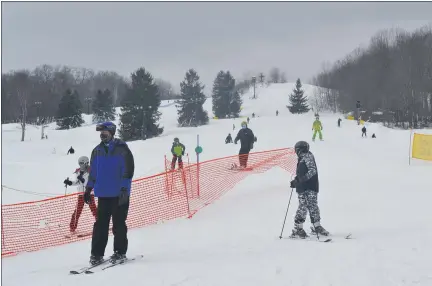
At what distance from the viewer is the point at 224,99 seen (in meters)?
95.9

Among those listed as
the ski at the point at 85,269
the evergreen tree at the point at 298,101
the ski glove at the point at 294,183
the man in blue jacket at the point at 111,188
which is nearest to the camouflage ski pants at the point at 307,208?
the ski glove at the point at 294,183

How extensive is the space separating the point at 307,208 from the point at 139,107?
48894 millimetres

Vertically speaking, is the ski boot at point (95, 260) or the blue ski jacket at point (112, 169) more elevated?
the blue ski jacket at point (112, 169)

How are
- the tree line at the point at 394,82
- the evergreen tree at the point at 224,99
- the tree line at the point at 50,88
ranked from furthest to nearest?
the evergreen tree at the point at 224,99
the tree line at the point at 50,88
the tree line at the point at 394,82

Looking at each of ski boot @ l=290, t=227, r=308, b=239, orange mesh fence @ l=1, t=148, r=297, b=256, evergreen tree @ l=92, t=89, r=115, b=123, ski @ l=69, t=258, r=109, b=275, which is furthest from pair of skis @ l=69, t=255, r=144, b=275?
evergreen tree @ l=92, t=89, r=115, b=123

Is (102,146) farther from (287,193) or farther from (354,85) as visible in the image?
(354,85)

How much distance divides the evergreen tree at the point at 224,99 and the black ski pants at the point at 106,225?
89837mm

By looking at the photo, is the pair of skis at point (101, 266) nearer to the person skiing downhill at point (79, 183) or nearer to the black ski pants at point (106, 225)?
the black ski pants at point (106, 225)

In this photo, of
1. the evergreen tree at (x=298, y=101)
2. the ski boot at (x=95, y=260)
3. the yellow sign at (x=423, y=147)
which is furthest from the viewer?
the evergreen tree at (x=298, y=101)

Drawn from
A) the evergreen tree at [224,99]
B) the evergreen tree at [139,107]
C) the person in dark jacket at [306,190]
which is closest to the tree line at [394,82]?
the evergreen tree at [224,99]

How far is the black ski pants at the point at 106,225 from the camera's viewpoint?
236 inches

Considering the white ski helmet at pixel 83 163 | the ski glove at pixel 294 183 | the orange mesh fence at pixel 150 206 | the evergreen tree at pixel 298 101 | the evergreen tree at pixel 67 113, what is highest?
the evergreen tree at pixel 298 101

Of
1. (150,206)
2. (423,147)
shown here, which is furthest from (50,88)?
(150,206)

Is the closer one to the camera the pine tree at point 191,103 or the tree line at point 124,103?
the tree line at point 124,103
